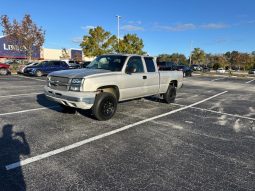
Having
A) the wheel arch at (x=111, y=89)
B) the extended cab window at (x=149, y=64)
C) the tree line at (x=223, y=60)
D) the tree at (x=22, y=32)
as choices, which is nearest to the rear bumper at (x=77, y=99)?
the wheel arch at (x=111, y=89)

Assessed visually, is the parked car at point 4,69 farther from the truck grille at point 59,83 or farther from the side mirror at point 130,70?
the side mirror at point 130,70

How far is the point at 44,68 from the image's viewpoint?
22.3 m

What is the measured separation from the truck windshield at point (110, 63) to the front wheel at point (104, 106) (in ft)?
3.40

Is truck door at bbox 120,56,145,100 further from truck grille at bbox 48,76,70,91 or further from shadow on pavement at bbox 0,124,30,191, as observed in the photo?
shadow on pavement at bbox 0,124,30,191

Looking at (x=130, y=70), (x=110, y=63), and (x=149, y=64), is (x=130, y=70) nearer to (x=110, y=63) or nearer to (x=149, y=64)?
(x=110, y=63)

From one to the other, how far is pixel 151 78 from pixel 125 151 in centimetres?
404

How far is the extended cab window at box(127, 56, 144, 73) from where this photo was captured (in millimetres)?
7346

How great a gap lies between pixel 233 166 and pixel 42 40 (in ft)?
123

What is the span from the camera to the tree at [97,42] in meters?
42.5

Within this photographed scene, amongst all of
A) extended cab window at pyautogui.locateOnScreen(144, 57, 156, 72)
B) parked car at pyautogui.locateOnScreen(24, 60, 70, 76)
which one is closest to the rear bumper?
extended cab window at pyautogui.locateOnScreen(144, 57, 156, 72)

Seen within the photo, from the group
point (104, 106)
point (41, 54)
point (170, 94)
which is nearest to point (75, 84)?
point (104, 106)

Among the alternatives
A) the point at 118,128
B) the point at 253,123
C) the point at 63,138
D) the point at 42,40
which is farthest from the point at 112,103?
Answer: the point at 42,40

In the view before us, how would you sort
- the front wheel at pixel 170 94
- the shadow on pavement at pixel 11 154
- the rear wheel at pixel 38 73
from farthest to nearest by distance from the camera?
the rear wheel at pixel 38 73 < the front wheel at pixel 170 94 < the shadow on pavement at pixel 11 154

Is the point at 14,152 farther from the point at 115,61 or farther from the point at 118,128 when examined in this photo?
the point at 115,61
